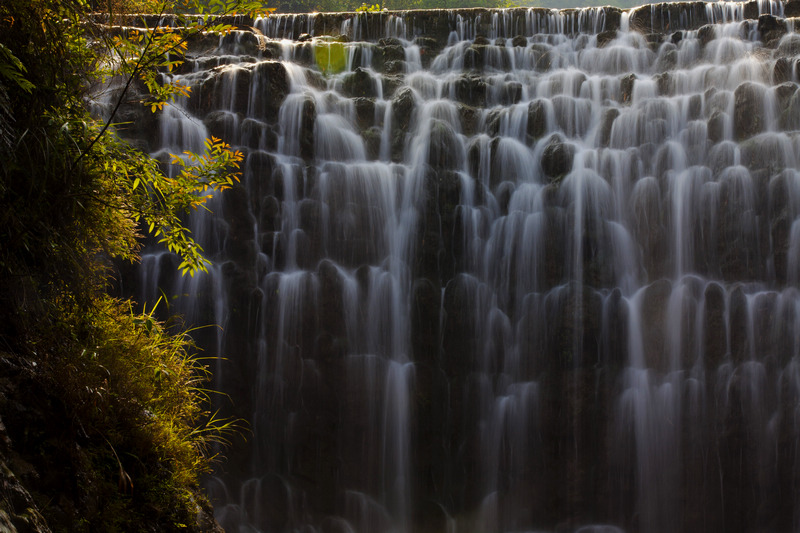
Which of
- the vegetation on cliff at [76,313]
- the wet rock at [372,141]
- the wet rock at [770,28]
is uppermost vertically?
the wet rock at [770,28]

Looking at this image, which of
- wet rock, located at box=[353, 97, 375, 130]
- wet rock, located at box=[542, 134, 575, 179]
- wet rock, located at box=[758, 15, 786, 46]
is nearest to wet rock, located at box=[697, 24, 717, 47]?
wet rock, located at box=[758, 15, 786, 46]

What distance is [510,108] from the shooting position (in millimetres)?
10211

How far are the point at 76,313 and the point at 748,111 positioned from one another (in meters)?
9.88

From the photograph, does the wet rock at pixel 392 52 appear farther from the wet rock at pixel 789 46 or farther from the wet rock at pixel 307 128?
the wet rock at pixel 789 46

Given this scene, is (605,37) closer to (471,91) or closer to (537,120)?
(537,120)

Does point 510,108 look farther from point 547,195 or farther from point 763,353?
point 763,353

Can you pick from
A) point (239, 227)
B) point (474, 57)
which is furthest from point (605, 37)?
point (239, 227)

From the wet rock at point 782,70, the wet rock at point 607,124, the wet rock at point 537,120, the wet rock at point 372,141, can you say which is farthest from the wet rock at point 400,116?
the wet rock at point 782,70

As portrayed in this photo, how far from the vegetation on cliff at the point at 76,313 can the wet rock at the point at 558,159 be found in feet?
22.4

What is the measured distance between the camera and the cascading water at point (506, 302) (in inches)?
328

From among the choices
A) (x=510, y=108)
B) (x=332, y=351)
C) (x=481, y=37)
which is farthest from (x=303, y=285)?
(x=481, y=37)

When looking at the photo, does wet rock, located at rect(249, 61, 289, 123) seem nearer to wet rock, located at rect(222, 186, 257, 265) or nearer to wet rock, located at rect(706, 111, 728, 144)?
wet rock, located at rect(222, 186, 257, 265)

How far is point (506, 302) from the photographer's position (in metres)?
9.00

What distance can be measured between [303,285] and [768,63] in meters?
8.63
